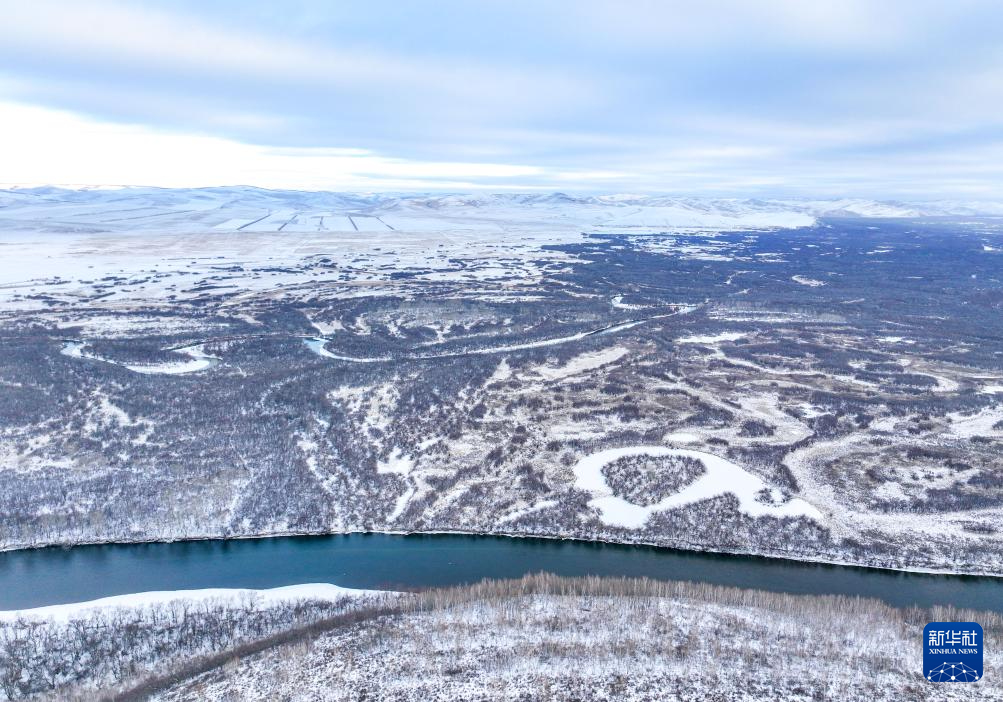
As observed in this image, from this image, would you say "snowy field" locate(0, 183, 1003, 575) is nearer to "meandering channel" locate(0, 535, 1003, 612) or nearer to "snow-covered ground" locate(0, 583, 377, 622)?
"meandering channel" locate(0, 535, 1003, 612)

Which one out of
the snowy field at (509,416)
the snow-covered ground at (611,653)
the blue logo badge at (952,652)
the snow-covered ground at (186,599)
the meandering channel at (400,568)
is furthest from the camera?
the snowy field at (509,416)

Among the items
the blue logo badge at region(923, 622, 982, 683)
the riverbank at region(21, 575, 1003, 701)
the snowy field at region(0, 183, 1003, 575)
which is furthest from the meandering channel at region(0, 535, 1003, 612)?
the blue logo badge at region(923, 622, 982, 683)

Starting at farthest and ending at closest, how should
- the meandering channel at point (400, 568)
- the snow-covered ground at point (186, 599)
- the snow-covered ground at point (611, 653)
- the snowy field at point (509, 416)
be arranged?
1. the snowy field at point (509, 416)
2. the meandering channel at point (400, 568)
3. the snow-covered ground at point (186, 599)
4. the snow-covered ground at point (611, 653)

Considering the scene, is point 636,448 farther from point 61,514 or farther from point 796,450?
point 61,514

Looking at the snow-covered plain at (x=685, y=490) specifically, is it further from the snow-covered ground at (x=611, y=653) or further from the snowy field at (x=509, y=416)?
the snow-covered ground at (x=611, y=653)

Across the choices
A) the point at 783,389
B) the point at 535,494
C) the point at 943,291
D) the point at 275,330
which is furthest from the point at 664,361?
the point at 943,291

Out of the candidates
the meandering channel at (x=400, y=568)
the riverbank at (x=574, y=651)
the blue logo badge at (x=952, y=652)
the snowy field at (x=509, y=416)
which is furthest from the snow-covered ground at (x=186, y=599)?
the blue logo badge at (x=952, y=652)

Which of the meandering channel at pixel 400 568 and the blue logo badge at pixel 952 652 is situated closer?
the blue logo badge at pixel 952 652
